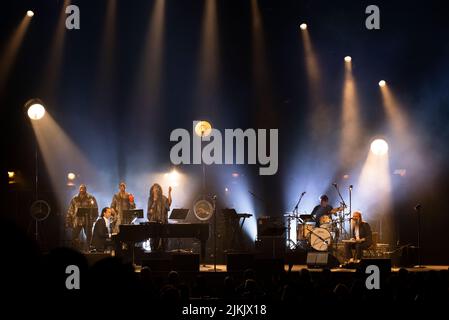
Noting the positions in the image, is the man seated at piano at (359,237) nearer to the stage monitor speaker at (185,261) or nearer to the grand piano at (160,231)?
the grand piano at (160,231)

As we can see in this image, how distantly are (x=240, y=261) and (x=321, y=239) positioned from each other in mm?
4876

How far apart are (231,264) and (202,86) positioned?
10.1 meters

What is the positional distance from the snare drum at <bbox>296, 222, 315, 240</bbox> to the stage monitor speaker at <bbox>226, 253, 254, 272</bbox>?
4.74 metres

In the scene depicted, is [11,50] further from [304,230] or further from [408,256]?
[408,256]

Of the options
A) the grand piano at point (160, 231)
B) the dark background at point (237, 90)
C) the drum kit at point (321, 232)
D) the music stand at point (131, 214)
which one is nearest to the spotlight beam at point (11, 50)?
the dark background at point (237, 90)

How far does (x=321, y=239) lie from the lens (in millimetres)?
16109

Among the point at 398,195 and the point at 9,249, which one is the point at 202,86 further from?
the point at 9,249

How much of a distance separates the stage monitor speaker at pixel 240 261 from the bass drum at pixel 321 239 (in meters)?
4.73

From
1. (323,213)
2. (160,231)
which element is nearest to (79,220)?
(160,231)

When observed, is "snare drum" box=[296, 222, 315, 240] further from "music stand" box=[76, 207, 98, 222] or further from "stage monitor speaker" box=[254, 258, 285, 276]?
"music stand" box=[76, 207, 98, 222]

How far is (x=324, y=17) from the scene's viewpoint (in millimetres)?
19641

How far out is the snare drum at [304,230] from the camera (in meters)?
16.5

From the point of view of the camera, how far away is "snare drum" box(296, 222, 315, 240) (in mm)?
16503
